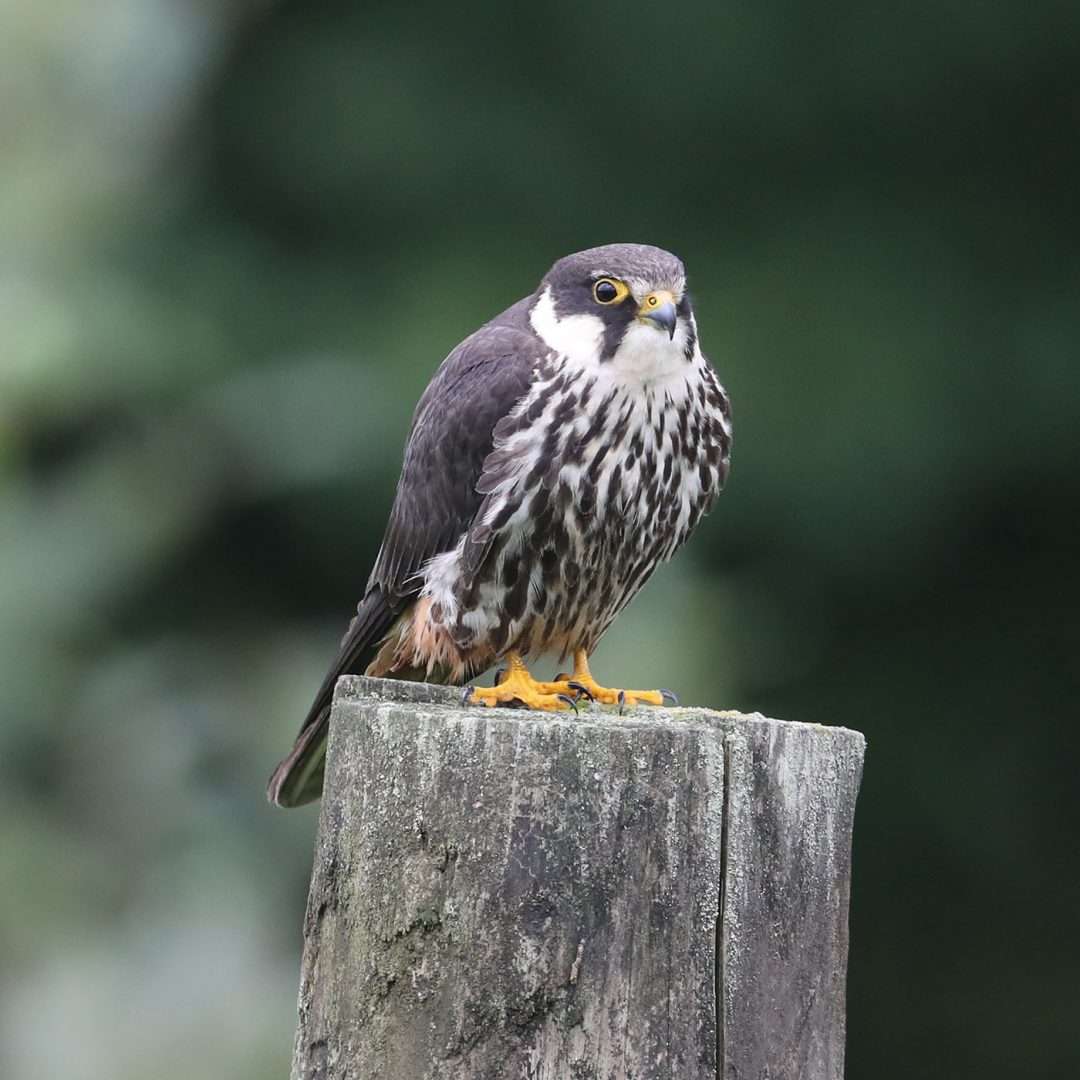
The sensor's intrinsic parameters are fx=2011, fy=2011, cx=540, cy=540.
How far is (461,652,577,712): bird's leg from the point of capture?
9.33 feet

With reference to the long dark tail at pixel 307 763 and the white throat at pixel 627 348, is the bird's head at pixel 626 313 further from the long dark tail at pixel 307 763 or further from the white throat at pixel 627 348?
the long dark tail at pixel 307 763

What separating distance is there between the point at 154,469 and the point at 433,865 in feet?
9.98

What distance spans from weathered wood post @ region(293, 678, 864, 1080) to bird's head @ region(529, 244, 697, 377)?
1.25 meters

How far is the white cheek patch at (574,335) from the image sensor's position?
130 inches

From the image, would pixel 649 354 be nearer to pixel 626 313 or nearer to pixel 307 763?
pixel 626 313

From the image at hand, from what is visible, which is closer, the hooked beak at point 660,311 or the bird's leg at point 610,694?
the bird's leg at point 610,694

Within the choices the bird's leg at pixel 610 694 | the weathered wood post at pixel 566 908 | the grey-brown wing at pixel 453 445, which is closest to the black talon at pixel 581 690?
the bird's leg at pixel 610 694

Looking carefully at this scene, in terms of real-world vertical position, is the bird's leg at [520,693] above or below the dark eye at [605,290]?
below

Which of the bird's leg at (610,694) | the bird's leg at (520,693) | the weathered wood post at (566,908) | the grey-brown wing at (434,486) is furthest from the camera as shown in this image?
the grey-brown wing at (434,486)

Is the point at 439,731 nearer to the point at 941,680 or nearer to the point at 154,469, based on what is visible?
the point at 154,469

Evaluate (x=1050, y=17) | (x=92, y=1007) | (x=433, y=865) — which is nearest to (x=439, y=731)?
(x=433, y=865)

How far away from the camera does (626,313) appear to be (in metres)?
3.28

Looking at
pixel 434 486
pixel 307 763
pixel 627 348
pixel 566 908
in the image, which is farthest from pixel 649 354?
pixel 566 908

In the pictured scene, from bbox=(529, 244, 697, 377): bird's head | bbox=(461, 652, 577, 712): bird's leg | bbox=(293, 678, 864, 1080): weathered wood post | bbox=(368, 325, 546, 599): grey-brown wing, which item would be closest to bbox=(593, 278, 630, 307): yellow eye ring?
bbox=(529, 244, 697, 377): bird's head
